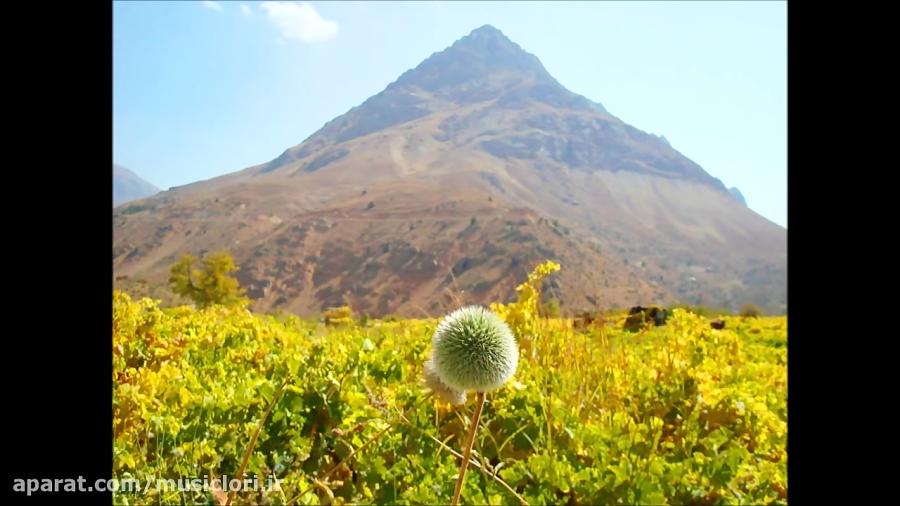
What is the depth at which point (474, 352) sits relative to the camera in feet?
5.20

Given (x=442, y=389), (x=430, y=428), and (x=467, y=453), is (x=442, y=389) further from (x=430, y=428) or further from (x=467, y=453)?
(x=430, y=428)

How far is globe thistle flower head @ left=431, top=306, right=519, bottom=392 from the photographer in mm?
1534

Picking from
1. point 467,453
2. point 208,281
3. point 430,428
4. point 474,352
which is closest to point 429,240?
point 208,281

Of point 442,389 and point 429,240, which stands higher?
point 429,240

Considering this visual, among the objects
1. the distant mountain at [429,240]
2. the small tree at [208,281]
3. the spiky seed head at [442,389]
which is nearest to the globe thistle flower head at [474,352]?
the spiky seed head at [442,389]

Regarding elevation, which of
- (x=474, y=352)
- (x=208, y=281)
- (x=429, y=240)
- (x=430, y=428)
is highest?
(x=429, y=240)

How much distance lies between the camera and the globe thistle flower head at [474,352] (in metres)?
1.53

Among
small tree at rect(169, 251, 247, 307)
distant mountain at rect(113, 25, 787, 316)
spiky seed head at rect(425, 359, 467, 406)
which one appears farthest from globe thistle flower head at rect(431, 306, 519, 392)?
distant mountain at rect(113, 25, 787, 316)
